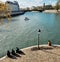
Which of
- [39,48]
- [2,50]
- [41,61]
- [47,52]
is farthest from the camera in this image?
[2,50]

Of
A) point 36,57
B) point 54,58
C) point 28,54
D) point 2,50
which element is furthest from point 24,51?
point 2,50

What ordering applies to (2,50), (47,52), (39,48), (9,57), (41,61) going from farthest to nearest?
(2,50) < (39,48) < (47,52) < (9,57) < (41,61)

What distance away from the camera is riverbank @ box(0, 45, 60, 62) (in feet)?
63.2

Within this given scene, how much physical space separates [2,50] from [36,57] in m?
Answer: 9.34

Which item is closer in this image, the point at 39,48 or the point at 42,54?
the point at 42,54

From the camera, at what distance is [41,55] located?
67.2 ft

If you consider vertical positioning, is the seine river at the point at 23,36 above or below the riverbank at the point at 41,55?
below

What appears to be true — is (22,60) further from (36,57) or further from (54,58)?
(54,58)

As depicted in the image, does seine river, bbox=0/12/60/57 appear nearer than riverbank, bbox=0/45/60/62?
No

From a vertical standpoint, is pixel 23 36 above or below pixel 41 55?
below

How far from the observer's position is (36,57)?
1994 cm

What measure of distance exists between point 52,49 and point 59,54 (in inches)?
78.9

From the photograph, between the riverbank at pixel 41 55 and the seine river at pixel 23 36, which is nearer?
the riverbank at pixel 41 55

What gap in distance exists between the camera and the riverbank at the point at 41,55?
63.2 ft
